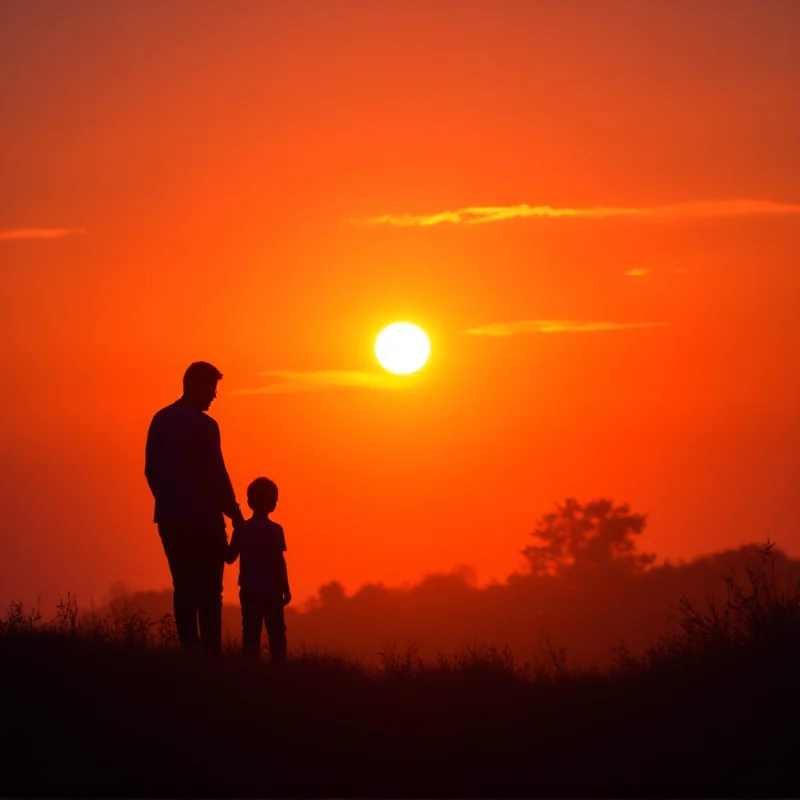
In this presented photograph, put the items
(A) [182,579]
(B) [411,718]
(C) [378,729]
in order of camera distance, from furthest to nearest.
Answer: (A) [182,579]
(B) [411,718]
(C) [378,729]

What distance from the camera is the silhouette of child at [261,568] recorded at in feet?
41.8

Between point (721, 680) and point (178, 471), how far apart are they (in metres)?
5.20

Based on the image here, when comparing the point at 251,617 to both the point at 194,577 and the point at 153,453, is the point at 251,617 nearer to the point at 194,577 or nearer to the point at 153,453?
the point at 194,577

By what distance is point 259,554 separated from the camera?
42.0 feet

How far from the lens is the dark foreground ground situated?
852 cm

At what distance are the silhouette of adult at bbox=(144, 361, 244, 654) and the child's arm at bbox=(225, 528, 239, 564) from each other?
0.71ft

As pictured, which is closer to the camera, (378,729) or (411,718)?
(378,729)

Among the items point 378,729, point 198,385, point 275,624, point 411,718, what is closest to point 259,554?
point 275,624

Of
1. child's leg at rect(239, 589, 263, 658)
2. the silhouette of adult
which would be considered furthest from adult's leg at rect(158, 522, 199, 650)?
child's leg at rect(239, 589, 263, 658)

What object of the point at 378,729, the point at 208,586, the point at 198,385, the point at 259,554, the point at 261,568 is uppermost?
the point at 198,385

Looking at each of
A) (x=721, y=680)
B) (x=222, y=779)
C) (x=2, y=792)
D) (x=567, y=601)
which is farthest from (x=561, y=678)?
(x=567, y=601)

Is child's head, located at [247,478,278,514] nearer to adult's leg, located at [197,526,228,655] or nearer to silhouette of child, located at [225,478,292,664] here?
silhouette of child, located at [225,478,292,664]

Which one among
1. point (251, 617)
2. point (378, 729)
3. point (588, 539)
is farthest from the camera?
point (588, 539)

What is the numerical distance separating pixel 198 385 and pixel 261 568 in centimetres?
193
